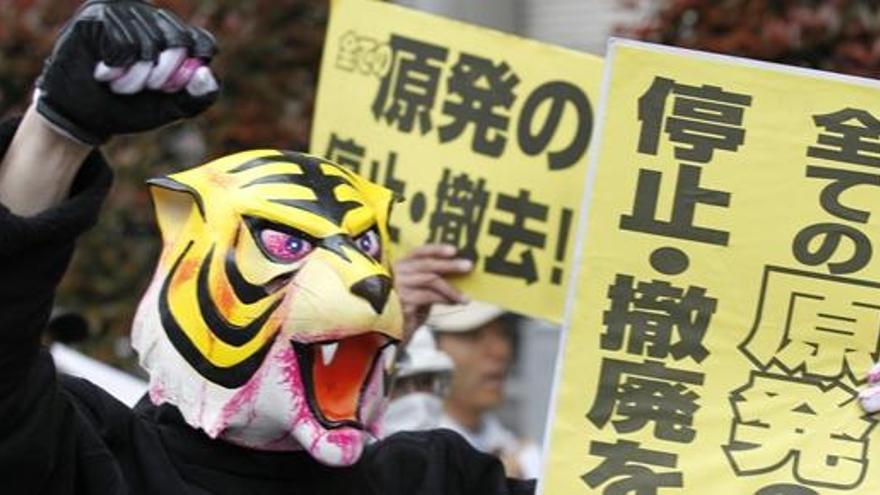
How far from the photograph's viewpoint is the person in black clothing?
9.64ft

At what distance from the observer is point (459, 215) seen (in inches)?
198

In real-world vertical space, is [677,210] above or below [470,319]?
above

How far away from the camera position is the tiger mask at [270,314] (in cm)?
340

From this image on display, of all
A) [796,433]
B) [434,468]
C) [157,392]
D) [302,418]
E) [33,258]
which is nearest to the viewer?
[33,258]

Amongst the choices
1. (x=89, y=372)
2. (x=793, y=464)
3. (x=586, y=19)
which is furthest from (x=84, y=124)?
(x=586, y=19)

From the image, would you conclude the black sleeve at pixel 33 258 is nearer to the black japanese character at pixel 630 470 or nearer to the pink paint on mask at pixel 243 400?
the pink paint on mask at pixel 243 400

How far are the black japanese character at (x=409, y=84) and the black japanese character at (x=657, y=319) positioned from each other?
61.0 inches

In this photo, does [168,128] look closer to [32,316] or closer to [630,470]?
[630,470]

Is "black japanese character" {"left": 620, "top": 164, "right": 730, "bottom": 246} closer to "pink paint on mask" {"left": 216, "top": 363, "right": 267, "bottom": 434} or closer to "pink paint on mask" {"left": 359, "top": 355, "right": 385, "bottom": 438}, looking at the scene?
"pink paint on mask" {"left": 359, "top": 355, "right": 385, "bottom": 438}

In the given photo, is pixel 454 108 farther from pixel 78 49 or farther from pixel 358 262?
pixel 78 49

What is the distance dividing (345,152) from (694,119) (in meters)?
1.59

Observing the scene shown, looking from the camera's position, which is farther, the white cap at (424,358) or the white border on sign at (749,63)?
the white cap at (424,358)

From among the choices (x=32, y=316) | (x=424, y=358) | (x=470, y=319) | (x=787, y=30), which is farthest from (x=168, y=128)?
(x=32, y=316)

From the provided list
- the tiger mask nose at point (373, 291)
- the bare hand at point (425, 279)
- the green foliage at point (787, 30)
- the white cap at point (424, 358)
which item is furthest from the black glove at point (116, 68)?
the green foliage at point (787, 30)
